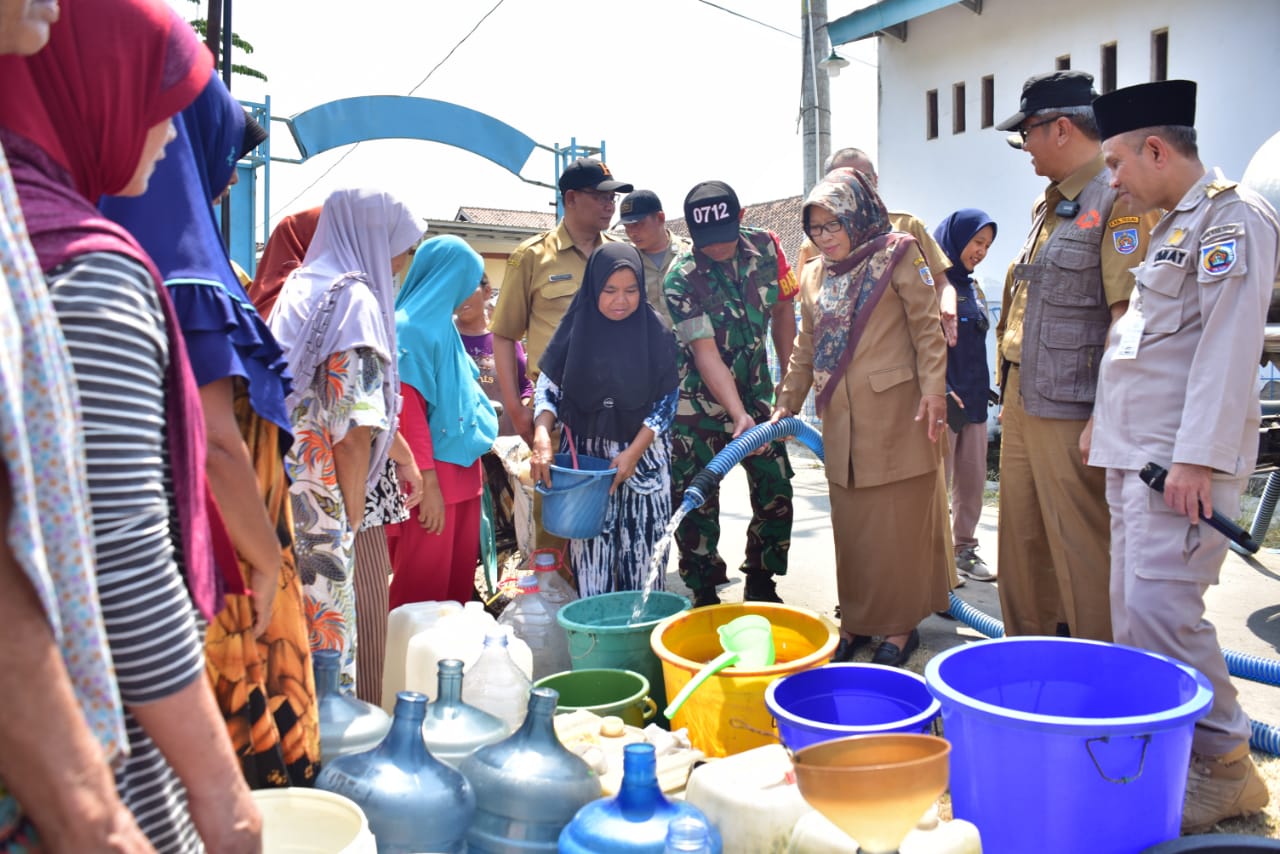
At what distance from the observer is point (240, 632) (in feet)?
6.26

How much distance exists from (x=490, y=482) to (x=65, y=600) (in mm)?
5040

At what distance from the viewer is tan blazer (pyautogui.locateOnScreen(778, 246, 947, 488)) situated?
12.3ft

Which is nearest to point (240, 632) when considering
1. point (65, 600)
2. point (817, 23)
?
point (65, 600)

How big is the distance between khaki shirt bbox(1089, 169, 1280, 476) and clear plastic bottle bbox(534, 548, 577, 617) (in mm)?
2025

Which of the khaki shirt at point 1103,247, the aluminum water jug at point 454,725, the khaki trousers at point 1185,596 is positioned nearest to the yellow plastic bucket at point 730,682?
the aluminum water jug at point 454,725

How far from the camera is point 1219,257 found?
8.38ft

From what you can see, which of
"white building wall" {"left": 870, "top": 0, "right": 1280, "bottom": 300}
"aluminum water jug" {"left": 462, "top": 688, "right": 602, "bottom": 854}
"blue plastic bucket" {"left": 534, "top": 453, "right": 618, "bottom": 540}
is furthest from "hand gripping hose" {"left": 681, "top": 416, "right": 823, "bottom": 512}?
"white building wall" {"left": 870, "top": 0, "right": 1280, "bottom": 300}

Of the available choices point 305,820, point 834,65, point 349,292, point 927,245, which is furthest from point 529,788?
point 834,65

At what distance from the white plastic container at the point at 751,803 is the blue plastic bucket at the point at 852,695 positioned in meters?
0.39

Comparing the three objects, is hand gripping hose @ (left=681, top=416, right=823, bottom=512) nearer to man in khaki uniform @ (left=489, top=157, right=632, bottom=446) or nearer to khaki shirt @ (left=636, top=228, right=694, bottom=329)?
khaki shirt @ (left=636, top=228, right=694, bottom=329)

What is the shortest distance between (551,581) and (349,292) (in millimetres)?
1703

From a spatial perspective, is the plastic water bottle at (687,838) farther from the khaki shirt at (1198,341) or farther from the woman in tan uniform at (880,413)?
the woman in tan uniform at (880,413)

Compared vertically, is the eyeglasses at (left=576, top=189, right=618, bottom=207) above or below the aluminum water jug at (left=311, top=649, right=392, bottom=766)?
above

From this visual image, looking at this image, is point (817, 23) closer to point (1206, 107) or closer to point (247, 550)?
point (1206, 107)
